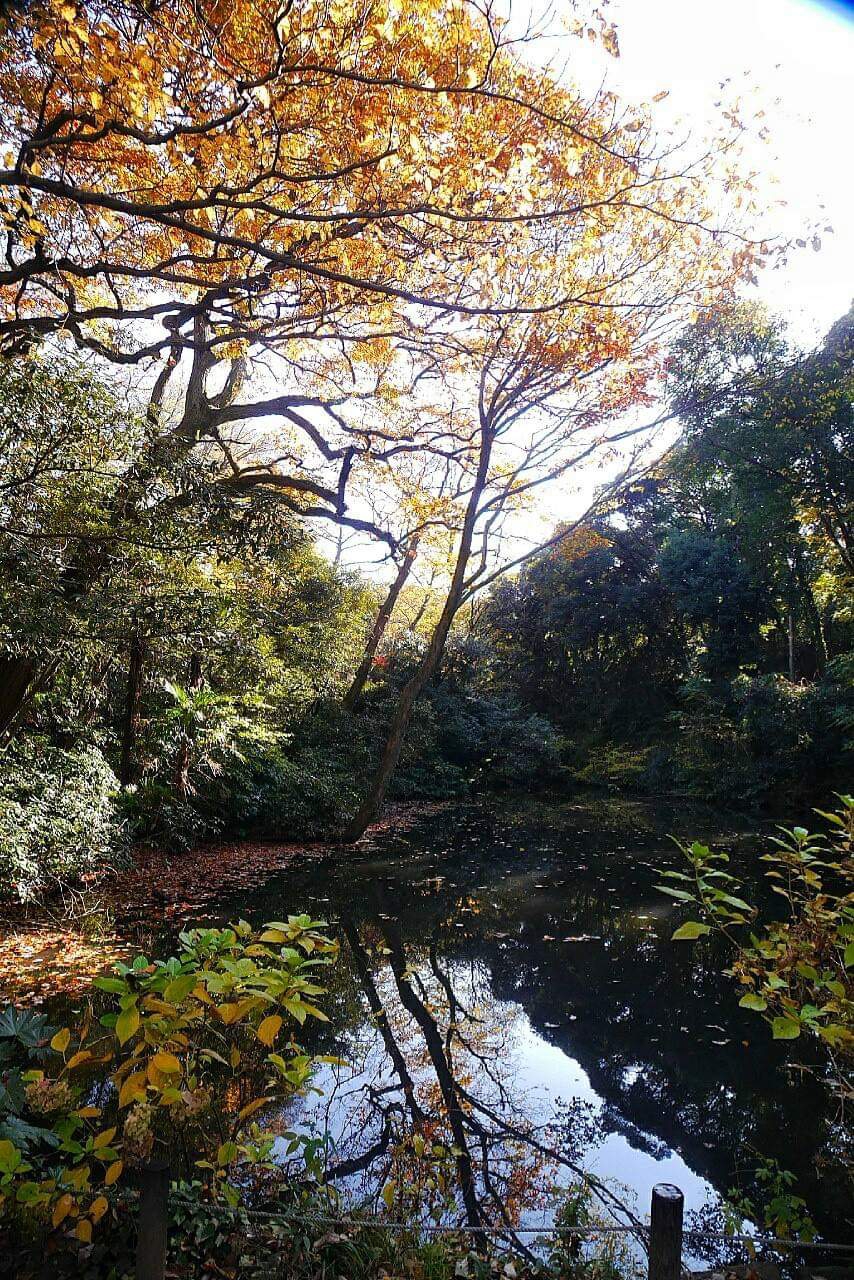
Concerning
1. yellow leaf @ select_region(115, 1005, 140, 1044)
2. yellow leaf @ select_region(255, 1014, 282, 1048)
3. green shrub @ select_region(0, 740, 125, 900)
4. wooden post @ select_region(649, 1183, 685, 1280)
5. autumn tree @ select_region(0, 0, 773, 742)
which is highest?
autumn tree @ select_region(0, 0, 773, 742)

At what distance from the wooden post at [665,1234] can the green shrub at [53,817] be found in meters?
5.23

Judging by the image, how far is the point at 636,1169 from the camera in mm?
2832

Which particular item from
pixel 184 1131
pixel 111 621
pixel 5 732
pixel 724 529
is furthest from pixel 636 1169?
pixel 724 529

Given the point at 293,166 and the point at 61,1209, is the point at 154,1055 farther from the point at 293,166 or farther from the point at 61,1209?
the point at 293,166

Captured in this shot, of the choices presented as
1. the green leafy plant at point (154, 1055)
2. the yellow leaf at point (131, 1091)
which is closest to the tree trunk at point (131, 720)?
the green leafy plant at point (154, 1055)

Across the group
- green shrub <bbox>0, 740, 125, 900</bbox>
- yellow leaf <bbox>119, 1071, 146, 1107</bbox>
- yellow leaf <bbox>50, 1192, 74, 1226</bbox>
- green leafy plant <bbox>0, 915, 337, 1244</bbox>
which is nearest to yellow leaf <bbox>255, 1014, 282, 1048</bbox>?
green leafy plant <bbox>0, 915, 337, 1244</bbox>

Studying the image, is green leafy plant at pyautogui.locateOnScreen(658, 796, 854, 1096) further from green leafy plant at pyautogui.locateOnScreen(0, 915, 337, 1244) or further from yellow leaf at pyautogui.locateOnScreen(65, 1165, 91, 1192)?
yellow leaf at pyautogui.locateOnScreen(65, 1165, 91, 1192)

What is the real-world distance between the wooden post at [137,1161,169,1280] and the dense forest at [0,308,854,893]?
4.08m

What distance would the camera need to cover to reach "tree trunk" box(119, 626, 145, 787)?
286 inches

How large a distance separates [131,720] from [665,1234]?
7106 mm

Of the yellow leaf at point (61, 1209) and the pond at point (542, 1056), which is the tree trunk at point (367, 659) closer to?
the pond at point (542, 1056)

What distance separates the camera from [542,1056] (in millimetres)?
3832

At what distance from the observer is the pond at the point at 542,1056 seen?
2.78 m

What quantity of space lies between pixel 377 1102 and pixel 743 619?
15.5 m
